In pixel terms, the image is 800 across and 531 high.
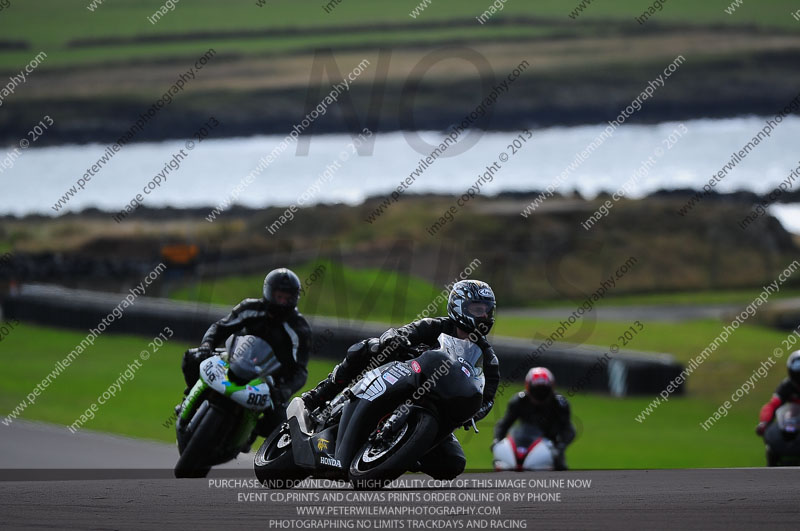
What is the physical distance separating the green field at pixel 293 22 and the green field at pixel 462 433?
32506 millimetres

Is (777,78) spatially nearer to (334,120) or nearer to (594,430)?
(334,120)

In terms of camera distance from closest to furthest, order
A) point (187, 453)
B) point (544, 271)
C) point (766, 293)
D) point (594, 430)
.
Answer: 1. point (187, 453)
2. point (594, 430)
3. point (766, 293)
4. point (544, 271)

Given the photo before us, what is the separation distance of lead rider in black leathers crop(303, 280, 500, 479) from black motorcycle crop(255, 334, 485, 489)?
0.08 m

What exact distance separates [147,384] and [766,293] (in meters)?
14.5

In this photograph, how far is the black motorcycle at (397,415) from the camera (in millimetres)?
7324

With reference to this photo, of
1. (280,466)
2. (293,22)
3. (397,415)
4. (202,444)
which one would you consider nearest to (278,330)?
(202,444)

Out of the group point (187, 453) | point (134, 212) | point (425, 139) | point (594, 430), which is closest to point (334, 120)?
point (425, 139)

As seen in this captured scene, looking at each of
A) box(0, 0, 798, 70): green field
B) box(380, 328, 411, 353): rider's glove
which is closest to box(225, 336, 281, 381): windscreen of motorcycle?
box(380, 328, 411, 353): rider's glove

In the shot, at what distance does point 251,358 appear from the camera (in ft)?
29.9

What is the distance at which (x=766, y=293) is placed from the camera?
27594 millimetres

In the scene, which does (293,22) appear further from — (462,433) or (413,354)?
(413,354)

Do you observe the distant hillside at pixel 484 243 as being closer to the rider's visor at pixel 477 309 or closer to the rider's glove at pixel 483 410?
the rider's glove at pixel 483 410

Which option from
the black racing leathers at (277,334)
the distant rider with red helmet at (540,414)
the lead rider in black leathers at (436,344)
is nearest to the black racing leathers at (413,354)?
the lead rider in black leathers at (436,344)

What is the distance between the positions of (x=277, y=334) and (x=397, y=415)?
7.08 feet
